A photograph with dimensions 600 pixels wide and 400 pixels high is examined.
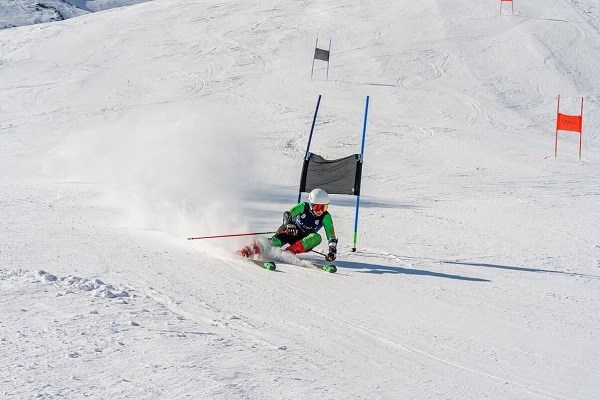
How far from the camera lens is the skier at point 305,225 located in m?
9.67

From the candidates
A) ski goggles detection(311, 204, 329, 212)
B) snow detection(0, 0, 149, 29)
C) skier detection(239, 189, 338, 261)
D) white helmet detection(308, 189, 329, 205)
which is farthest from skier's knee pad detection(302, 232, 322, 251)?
snow detection(0, 0, 149, 29)

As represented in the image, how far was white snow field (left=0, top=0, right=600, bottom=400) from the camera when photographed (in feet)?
17.7

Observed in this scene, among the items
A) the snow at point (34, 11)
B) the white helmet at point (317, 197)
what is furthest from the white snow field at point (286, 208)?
Answer: the snow at point (34, 11)

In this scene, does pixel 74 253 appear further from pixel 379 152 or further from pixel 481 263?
pixel 379 152

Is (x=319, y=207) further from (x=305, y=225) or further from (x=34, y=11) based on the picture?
(x=34, y=11)

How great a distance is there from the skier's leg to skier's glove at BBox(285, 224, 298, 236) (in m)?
0.14

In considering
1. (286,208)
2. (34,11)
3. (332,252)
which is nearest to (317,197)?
(332,252)

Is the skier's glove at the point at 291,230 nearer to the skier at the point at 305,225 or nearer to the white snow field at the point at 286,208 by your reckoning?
the skier at the point at 305,225

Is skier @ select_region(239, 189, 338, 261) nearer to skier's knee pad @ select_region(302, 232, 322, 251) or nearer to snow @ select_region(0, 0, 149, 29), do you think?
skier's knee pad @ select_region(302, 232, 322, 251)

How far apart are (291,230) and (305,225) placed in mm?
199

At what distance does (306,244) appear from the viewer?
9680 millimetres

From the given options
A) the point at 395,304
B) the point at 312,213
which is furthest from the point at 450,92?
the point at 395,304

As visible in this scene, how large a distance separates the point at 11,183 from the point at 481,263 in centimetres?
946

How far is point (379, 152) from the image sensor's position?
19.5 m
